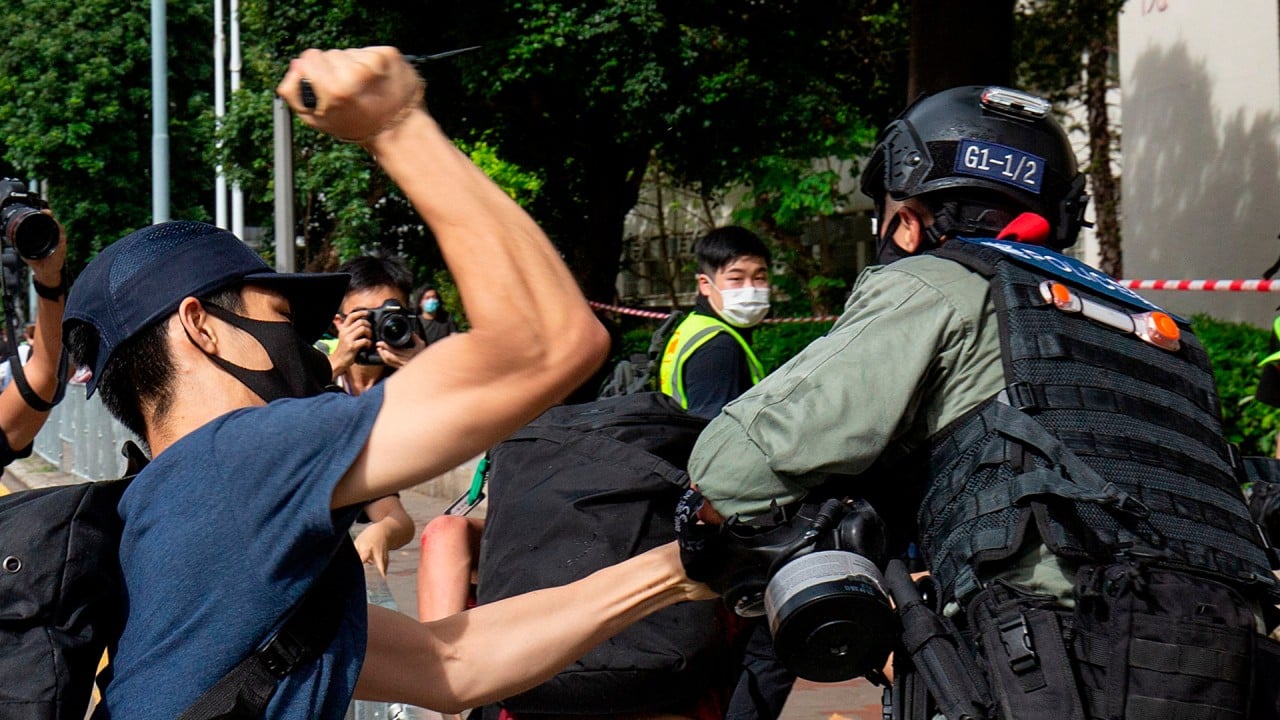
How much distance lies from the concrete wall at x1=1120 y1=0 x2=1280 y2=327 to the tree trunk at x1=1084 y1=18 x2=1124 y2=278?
4.02 m

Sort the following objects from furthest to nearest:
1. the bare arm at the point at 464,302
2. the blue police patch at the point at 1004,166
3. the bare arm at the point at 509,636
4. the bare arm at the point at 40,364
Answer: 1. the bare arm at the point at 40,364
2. the blue police patch at the point at 1004,166
3. the bare arm at the point at 509,636
4. the bare arm at the point at 464,302

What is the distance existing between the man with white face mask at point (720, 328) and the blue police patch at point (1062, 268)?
238 cm

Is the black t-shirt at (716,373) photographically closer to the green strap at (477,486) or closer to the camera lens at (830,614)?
the green strap at (477,486)

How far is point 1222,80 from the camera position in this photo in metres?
13.3

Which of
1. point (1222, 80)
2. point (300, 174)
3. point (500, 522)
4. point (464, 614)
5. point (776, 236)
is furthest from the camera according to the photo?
point (776, 236)

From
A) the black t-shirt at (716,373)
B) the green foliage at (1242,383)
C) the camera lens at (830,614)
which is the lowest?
the green foliage at (1242,383)

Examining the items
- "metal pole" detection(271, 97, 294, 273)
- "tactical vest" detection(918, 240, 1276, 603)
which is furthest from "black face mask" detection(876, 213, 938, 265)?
"metal pole" detection(271, 97, 294, 273)

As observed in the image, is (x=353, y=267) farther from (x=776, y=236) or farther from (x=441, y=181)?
(x=776, y=236)

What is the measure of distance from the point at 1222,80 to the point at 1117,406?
12324 millimetres

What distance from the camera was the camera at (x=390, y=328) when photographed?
16.2ft

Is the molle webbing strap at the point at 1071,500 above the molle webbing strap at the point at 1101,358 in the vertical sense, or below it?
below

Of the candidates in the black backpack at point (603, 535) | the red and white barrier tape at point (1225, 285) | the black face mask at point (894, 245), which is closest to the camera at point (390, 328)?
the black backpack at point (603, 535)

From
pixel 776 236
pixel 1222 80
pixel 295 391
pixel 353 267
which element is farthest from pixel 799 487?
pixel 776 236

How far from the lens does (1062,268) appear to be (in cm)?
241
